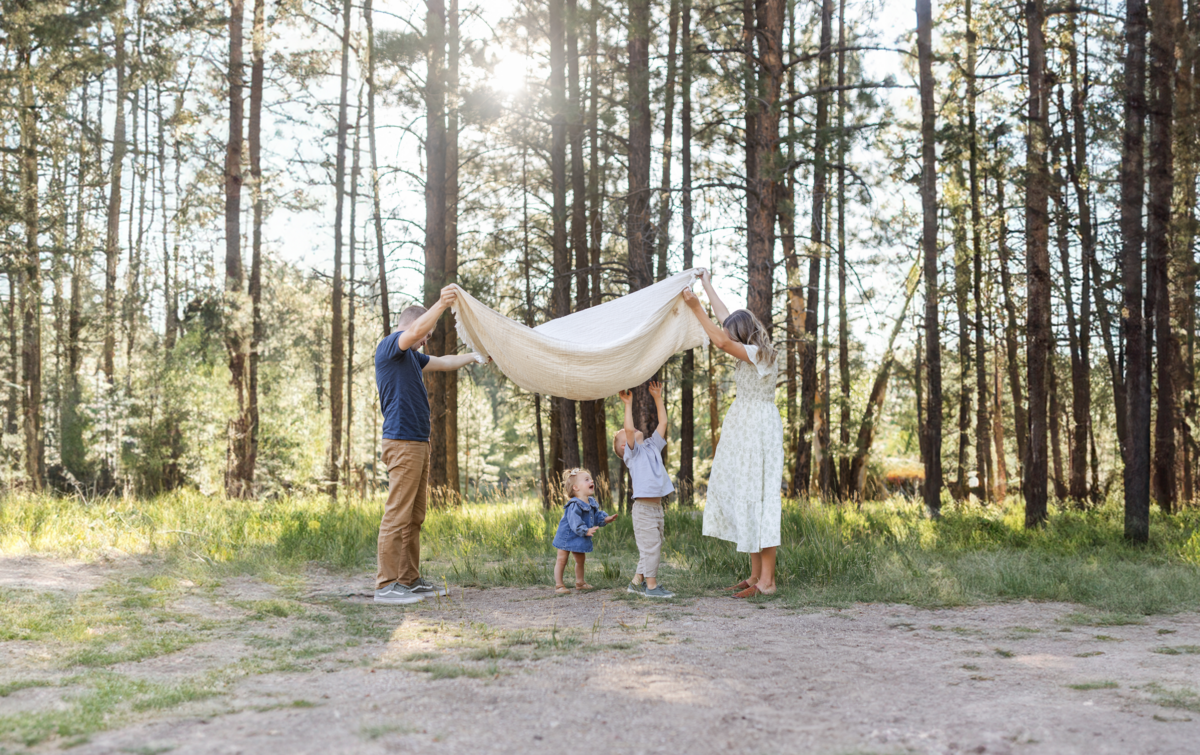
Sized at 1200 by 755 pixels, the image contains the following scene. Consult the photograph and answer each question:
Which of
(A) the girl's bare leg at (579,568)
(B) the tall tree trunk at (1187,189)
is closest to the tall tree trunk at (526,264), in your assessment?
(A) the girl's bare leg at (579,568)

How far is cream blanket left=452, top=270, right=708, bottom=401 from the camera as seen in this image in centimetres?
608

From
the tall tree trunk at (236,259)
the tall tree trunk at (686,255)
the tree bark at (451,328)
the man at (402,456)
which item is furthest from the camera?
the tall tree trunk at (236,259)

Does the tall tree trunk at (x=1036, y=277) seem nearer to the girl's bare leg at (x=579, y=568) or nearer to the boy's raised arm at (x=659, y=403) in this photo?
the boy's raised arm at (x=659, y=403)

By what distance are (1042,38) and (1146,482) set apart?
Answer: 602 centimetres

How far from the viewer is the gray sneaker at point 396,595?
570 cm

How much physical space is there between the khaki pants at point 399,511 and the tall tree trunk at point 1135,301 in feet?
23.5

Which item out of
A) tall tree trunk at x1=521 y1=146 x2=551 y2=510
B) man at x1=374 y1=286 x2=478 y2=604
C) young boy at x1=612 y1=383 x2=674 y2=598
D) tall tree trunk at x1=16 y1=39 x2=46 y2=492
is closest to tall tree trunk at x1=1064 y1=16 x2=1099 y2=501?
tall tree trunk at x1=521 y1=146 x2=551 y2=510

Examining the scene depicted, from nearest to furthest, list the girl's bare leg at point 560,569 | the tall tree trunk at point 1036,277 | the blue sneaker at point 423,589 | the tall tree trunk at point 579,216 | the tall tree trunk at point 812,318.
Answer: the blue sneaker at point 423,589 < the girl's bare leg at point 560,569 < the tall tree trunk at point 1036,277 < the tall tree trunk at point 579,216 < the tall tree trunk at point 812,318

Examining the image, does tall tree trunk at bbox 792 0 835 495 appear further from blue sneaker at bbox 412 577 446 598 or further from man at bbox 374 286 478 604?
blue sneaker at bbox 412 577 446 598

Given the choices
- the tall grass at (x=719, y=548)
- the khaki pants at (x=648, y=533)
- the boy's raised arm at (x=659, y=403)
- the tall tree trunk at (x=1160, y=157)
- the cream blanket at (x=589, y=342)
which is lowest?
the tall grass at (x=719, y=548)

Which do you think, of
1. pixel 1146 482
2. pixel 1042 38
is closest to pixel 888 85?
pixel 1042 38

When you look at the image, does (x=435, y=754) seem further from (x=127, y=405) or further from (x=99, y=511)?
(x=127, y=405)

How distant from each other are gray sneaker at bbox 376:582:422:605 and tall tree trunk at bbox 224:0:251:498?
1005 centimetres

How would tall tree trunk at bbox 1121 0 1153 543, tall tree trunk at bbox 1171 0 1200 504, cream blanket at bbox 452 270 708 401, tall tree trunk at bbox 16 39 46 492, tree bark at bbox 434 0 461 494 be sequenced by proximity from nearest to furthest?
cream blanket at bbox 452 270 708 401 → tall tree trunk at bbox 1121 0 1153 543 → tall tree trunk at bbox 1171 0 1200 504 → tall tree trunk at bbox 16 39 46 492 → tree bark at bbox 434 0 461 494
